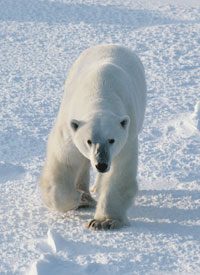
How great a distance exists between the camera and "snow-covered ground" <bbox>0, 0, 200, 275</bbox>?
153 inches

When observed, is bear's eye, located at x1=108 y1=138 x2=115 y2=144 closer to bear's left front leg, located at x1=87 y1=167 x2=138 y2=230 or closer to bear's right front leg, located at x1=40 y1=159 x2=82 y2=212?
bear's left front leg, located at x1=87 y1=167 x2=138 y2=230

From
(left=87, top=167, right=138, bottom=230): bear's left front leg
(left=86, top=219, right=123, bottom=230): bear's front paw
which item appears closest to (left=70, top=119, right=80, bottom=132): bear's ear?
(left=87, top=167, right=138, bottom=230): bear's left front leg

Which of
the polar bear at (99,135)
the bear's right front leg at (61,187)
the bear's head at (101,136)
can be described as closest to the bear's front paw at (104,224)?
the polar bear at (99,135)

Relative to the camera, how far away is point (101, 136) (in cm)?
380

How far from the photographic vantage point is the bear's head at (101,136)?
3.76 metres

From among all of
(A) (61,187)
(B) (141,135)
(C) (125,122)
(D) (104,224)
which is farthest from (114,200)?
(B) (141,135)

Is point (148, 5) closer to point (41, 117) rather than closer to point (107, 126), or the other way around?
point (41, 117)

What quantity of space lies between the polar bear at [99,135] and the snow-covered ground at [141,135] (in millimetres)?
119

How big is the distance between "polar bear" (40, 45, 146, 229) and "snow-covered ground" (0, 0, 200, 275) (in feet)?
0.39

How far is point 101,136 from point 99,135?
1cm

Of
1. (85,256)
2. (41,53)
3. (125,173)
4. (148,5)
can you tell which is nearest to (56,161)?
(125,173)

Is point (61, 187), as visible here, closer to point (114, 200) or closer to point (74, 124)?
point (114, 200)

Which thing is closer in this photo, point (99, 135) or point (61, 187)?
point (99, 135)

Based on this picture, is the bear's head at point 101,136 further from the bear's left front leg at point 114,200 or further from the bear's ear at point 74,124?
the bear's left front leg at point 114,200
